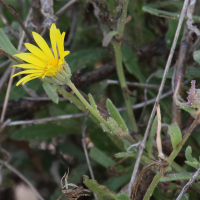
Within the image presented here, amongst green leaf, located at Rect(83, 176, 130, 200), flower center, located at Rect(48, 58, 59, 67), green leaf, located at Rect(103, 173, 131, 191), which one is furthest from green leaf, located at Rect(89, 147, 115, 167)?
flower center, located at Rect(48, 58, 59, 67)

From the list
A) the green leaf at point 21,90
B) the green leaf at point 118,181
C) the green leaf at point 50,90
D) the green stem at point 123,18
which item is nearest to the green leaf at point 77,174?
the green leaf at point 118,181

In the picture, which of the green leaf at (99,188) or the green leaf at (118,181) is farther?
the green leaf at (118,181)

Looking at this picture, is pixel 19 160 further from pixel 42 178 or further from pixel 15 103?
pixel 15 103

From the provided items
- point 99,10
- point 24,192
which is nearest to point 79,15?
point 99,10

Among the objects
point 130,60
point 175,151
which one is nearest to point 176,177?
point 175,151

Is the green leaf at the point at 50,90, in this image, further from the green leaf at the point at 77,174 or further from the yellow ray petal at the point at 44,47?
the green leaf at the point at 77,174

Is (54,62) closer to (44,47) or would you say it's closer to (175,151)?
(44,47)
